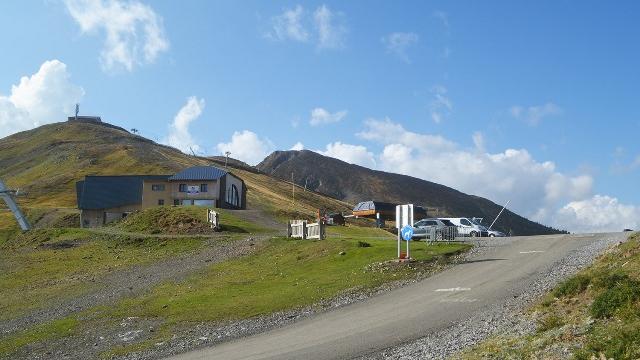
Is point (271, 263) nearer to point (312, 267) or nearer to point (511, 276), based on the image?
point (312, 267)

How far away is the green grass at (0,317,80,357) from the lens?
24.0 meters

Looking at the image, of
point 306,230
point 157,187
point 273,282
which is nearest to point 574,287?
point 273,282

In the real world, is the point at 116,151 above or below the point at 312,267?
above

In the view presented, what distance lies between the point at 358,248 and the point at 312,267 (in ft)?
10.4

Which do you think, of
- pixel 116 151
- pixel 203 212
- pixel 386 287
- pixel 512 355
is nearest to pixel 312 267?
pixel 386 287

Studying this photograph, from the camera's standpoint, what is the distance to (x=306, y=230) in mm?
44938

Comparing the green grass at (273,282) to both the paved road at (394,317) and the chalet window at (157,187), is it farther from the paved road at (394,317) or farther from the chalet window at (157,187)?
the chalet window at (157,187)

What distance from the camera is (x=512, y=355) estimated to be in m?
11.9

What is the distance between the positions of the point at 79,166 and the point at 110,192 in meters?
57.5

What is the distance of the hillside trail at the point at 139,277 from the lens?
3019cm

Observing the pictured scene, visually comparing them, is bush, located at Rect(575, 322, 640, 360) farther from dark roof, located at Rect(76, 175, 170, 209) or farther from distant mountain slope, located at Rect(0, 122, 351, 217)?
distant mountain slope, located at Rect(0, 122, 351, 217)

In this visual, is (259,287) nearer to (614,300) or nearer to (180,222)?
(614,300)

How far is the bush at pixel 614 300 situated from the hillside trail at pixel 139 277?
23905mm

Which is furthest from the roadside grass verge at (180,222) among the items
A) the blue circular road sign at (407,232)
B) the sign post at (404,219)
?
the blue circular road sign at (407,232)
